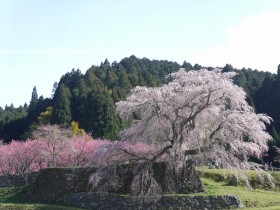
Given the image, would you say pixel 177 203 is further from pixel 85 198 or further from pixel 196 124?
pixel 85 198

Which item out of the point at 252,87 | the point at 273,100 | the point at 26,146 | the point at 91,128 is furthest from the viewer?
the point at 252,87

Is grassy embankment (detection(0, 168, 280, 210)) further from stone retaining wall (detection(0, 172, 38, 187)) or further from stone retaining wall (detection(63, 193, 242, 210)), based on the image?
→ stone retaining wall (detection(0, 172, 38, 187))

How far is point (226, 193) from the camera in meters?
18.8

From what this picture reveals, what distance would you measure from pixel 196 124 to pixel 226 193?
338cm

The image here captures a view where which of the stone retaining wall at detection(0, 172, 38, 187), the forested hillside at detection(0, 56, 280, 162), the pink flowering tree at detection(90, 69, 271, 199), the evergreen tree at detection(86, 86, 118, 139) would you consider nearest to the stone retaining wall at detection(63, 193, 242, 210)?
the pink flowering tree at detection(90, 69, 271, 199)

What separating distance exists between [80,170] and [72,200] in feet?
5.43

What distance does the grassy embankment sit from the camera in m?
18.0

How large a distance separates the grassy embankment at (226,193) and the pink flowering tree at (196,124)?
157 cm

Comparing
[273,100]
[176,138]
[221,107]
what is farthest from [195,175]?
[273,100]

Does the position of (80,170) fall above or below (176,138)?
below

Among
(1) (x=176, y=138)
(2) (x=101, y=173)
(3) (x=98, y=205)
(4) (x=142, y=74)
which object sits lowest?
(3) (x=98, y=205)

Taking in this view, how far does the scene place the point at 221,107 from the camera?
754 inches

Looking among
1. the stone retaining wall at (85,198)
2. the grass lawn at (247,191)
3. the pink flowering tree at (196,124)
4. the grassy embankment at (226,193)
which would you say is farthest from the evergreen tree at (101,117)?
the pink flowering tree at (196,124)

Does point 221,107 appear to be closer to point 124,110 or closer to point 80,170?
point 124,110
